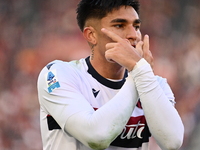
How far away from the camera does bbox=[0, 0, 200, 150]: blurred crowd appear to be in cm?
506

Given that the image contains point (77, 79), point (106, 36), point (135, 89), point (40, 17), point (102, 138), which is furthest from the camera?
point (40, 17)

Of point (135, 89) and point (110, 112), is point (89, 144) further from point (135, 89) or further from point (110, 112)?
point (135, 89)

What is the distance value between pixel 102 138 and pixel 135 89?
1.19 ft

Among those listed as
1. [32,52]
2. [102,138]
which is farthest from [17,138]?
[102,138]

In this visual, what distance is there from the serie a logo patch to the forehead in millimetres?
578

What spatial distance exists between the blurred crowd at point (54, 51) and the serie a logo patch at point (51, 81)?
278cm

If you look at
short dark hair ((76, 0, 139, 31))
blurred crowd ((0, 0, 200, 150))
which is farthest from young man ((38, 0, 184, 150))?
blurred crowd ((0, 0, 200, 150))

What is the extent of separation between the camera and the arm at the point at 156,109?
2.17 metres

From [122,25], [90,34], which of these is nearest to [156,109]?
[122,25]

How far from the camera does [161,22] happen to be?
593 cm

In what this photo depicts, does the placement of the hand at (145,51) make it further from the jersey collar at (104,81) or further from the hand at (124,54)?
the jersey collar at (104,81)

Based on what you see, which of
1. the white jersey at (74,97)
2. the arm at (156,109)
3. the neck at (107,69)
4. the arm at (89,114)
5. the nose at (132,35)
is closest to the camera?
the arm at (89,114)

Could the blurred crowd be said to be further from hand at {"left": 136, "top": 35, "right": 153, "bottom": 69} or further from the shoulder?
hand at {"left": 136, "top": 35, "right": 153, "bottom": 69}

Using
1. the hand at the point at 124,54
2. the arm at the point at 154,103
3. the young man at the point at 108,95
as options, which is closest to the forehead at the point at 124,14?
the young man at the point at 108,95
